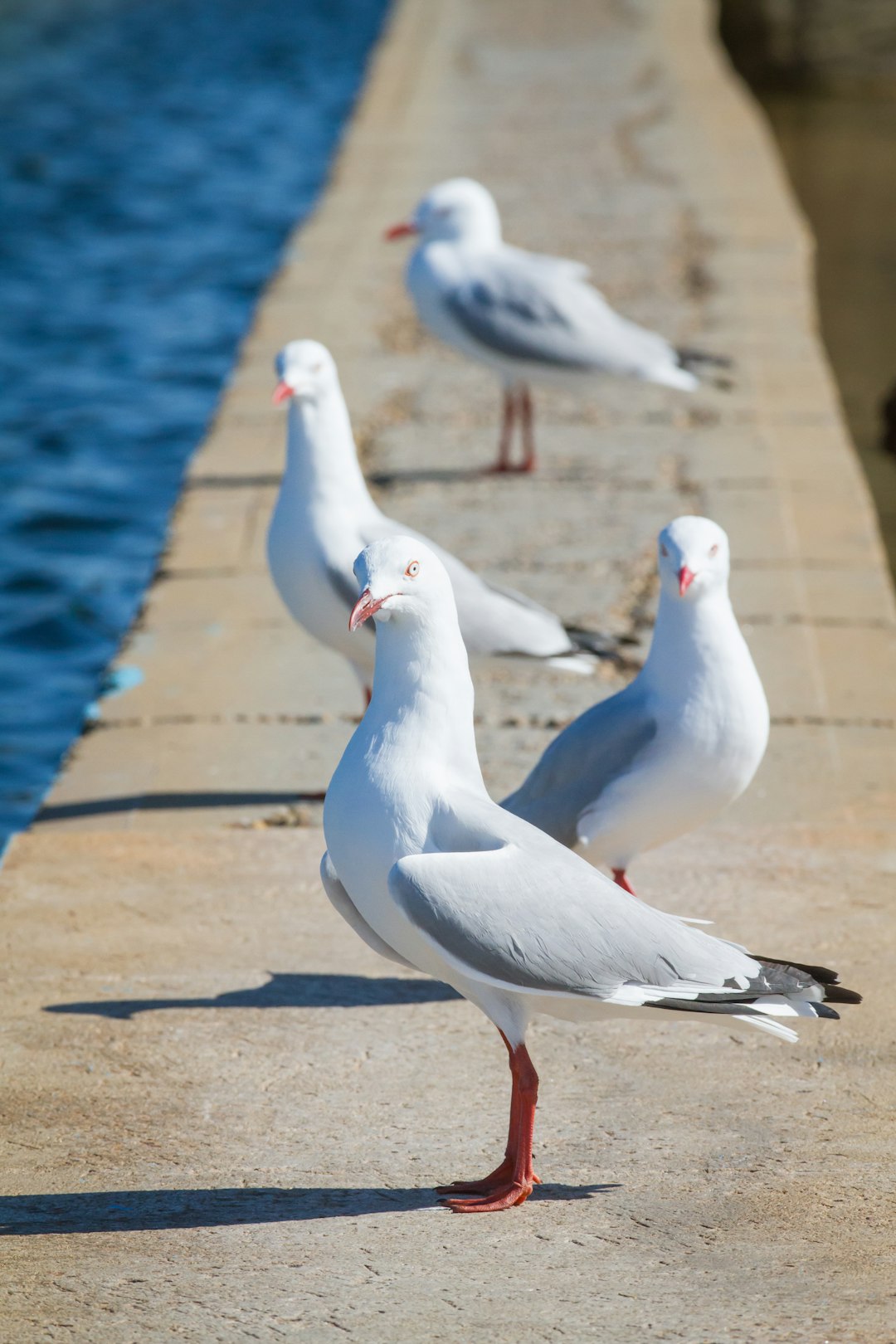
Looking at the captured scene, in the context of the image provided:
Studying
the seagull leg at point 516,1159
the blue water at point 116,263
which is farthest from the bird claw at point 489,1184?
the blue water at point 116,263

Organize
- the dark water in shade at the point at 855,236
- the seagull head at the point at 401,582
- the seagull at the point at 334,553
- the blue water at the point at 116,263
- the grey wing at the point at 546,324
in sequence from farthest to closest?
the dark water in shade at the point at 855,236, the blue water at the point at 116,263, the grey wing at the point at 546,324, the seagull at the point at 334,553, the seagull head at the point at 401,582

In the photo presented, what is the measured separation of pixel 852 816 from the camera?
4.64m

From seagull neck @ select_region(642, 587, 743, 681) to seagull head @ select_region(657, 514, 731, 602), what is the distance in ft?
0.06

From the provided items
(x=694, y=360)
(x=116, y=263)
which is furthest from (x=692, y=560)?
(x=116, y=263)

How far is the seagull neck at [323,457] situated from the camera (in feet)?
15.4

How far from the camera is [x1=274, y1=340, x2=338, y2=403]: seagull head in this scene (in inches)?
187

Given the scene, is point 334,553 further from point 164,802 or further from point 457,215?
point 457,215

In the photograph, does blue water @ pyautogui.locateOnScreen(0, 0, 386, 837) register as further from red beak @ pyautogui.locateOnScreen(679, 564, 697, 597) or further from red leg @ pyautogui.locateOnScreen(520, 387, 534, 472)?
red beak @ pyautogui.locateOnScreen(679, 564, 697, 597)

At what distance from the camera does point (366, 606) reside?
9.88ft

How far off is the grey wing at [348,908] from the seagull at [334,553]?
1.46 meters

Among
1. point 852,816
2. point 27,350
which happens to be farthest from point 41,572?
point 852,816

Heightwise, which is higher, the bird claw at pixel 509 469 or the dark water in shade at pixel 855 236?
the bird claw at pixel 509 469

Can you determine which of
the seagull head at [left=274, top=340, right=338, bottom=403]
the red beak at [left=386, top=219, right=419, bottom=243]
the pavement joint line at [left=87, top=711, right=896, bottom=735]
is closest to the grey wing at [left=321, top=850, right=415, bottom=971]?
the seagull head at [left=274, top=340, right=338, bottom=403]

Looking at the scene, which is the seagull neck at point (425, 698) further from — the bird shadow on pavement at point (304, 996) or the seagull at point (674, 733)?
the bird shadow on pavement at point (304, 996)
